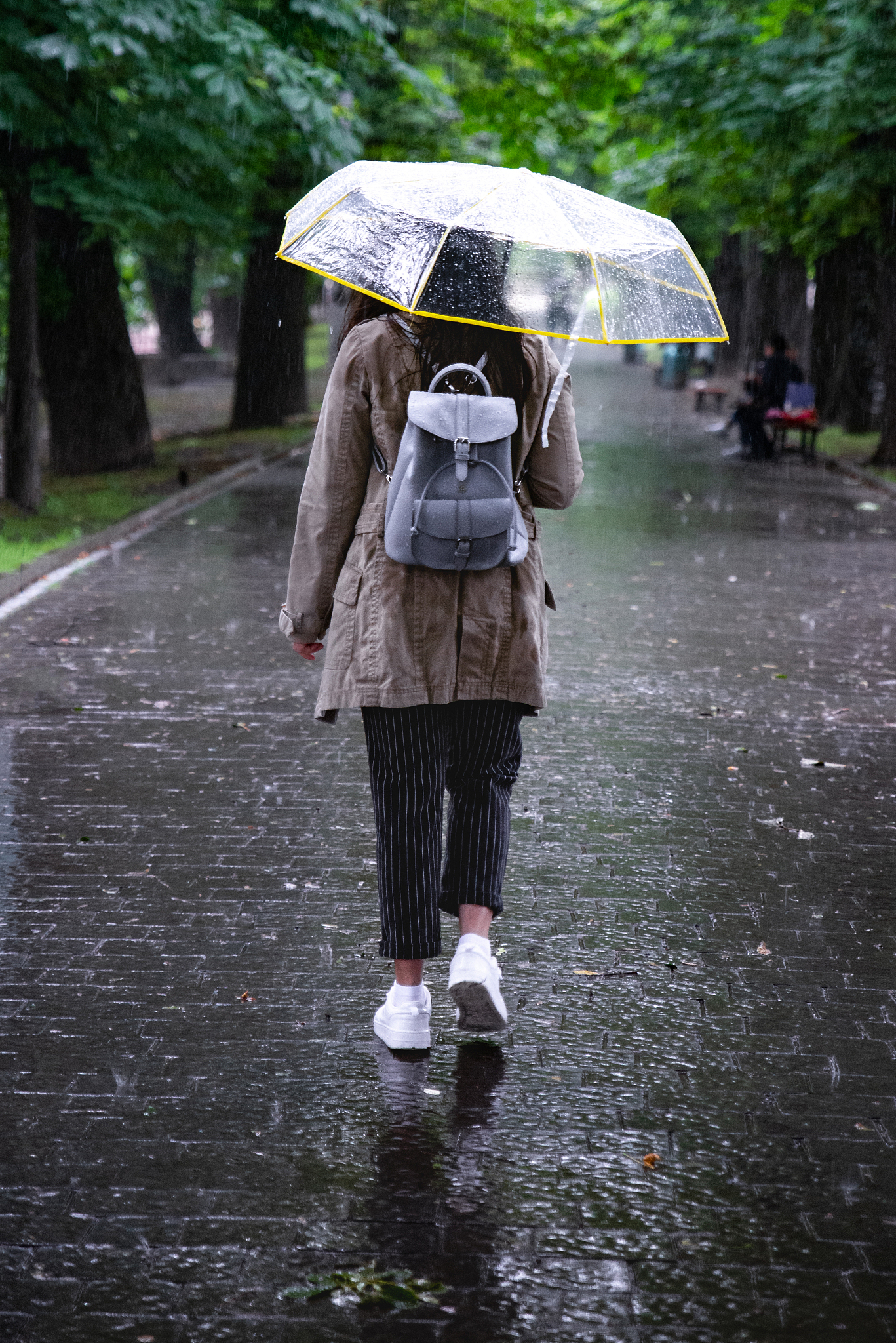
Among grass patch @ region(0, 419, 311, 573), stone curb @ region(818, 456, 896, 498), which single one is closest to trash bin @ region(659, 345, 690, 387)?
grass patch @ region(0, 419, 311, 573)

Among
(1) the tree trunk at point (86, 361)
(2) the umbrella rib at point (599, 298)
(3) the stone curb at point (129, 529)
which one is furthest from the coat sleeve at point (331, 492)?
(1) the tree trunk at point (86, 361)

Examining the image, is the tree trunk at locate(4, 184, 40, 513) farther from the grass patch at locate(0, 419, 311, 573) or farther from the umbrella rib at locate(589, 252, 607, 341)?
the umbrella rib at locate(589, 252, 607, 341)

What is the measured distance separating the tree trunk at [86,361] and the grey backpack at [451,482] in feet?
49.9

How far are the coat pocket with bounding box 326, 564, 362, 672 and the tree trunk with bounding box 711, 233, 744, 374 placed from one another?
125 ft

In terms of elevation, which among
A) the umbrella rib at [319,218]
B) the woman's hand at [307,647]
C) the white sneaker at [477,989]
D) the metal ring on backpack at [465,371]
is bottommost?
the white sneaker at [477,989]

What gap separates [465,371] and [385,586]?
1.76 feet

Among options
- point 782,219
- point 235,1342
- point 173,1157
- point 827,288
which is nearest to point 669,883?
point 173,1157

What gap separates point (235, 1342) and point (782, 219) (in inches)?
826

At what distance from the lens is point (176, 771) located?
6.39m

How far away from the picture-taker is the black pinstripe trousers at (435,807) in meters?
3.76

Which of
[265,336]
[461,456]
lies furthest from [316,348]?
[461,456]

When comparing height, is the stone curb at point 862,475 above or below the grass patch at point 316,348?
below

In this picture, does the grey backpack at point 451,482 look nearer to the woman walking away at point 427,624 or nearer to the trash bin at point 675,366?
the woman walking away at point 427,624

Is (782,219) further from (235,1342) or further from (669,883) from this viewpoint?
(235,1342)
